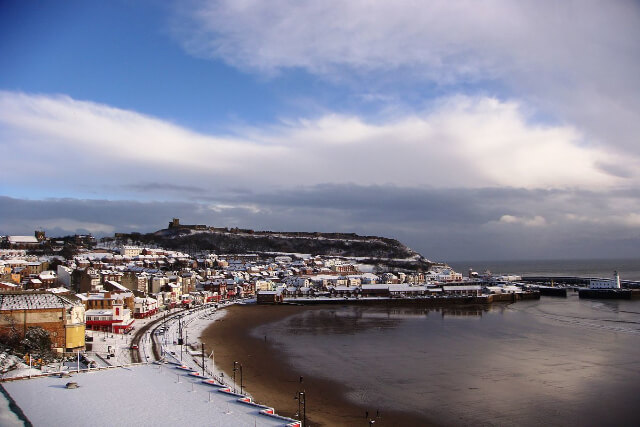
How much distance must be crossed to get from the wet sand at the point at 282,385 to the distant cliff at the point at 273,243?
325 ft

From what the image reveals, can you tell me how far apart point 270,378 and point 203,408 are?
8.75 meters

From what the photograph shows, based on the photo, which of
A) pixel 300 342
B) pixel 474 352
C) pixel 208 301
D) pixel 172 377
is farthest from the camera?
pixel 208 301

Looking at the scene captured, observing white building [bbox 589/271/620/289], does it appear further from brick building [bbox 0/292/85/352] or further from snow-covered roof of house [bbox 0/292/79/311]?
snow-covered roof of house [bbox 0/292/79/311]

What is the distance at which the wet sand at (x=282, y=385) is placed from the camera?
54.5 ft

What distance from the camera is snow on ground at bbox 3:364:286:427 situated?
12328mm

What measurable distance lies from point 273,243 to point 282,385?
428 ft

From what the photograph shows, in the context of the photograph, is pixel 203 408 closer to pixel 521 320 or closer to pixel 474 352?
pixel 474 352

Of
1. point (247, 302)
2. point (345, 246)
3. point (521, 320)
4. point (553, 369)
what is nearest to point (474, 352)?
point (553, 369)

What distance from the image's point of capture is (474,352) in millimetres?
26938

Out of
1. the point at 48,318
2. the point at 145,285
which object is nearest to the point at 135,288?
the point at 145,285

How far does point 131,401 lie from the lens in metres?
13.9

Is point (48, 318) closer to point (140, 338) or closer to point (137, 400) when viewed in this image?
point (140, 338)

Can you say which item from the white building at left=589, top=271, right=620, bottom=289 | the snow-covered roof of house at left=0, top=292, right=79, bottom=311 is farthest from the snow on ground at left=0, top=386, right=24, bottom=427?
the white building at left=589, top=271, right=620, bottom=289

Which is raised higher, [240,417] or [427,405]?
[240,417]
